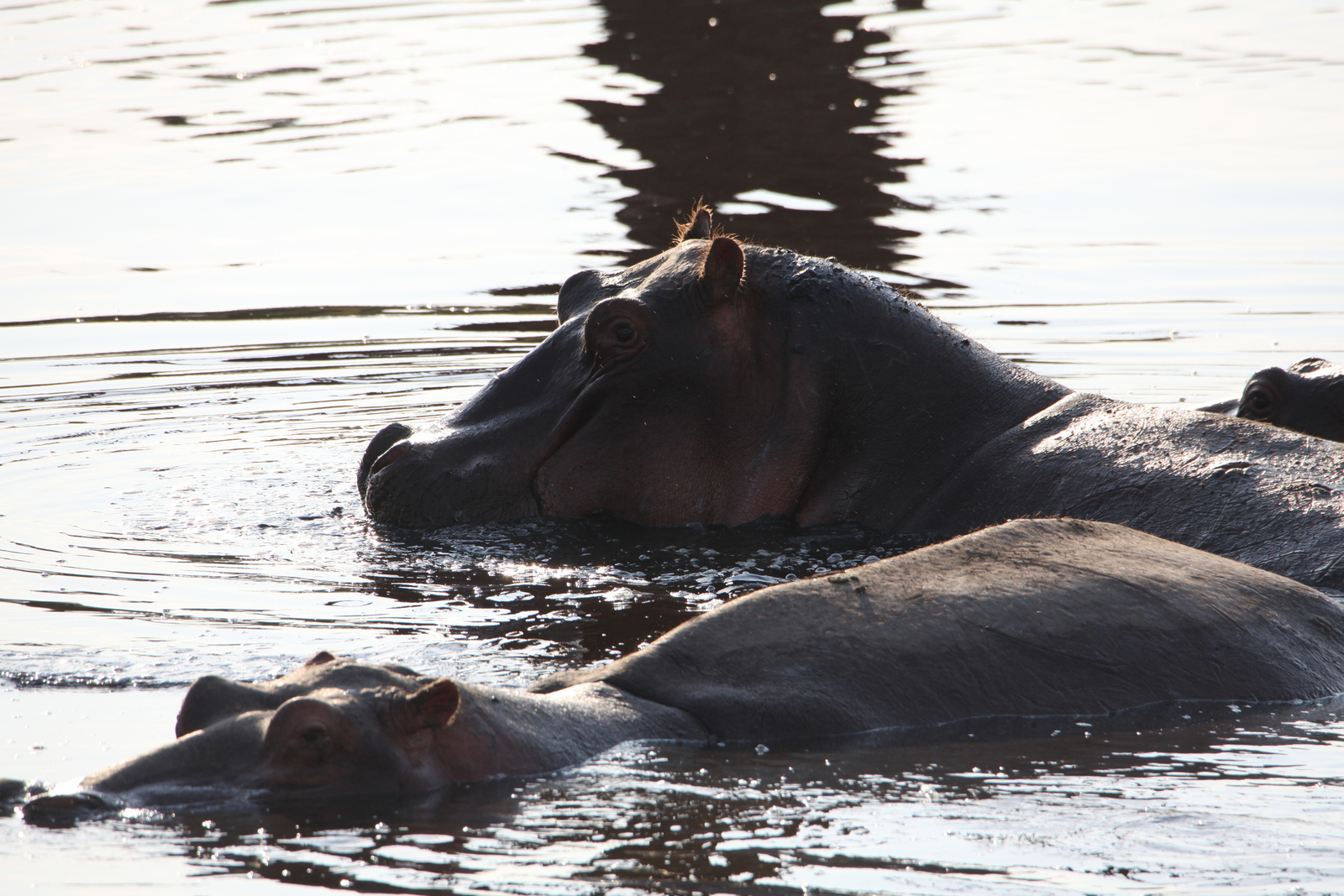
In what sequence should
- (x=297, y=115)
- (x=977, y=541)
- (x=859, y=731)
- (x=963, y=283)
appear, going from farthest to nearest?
1. (x=297, y=115)
2. (x=963, y=283)
3. (x=977, y=541)
4. (x=859, y=731)

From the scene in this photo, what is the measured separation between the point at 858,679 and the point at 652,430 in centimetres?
274

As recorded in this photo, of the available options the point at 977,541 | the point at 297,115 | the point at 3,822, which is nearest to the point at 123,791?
the point at 3,822

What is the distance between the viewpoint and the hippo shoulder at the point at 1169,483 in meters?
6.06

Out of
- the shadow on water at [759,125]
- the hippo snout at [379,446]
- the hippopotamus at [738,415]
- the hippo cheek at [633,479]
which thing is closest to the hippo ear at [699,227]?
the hippopotamus at [738,415]

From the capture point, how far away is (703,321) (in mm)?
7422

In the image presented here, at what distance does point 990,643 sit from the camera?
4.99 metres

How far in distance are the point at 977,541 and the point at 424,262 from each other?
10.2m

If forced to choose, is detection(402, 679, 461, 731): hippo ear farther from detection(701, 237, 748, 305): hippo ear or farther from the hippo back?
detection(701, 237, 748, 305): hippo ear

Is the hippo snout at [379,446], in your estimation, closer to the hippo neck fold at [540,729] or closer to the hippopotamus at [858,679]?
the hippopotamus at [858,679]

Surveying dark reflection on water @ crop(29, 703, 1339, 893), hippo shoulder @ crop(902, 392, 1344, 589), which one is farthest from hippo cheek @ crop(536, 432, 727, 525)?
dark reflection on water @ crop(29, 703, 1339, 893)

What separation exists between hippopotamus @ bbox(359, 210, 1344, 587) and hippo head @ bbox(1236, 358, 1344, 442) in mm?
458

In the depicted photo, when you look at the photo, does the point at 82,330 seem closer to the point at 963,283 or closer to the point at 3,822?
the point at 963,283

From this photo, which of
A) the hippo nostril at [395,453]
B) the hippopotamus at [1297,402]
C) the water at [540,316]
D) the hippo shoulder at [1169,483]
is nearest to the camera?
the water at [540,316]

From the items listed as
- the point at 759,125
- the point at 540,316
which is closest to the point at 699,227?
the point at 540,316
